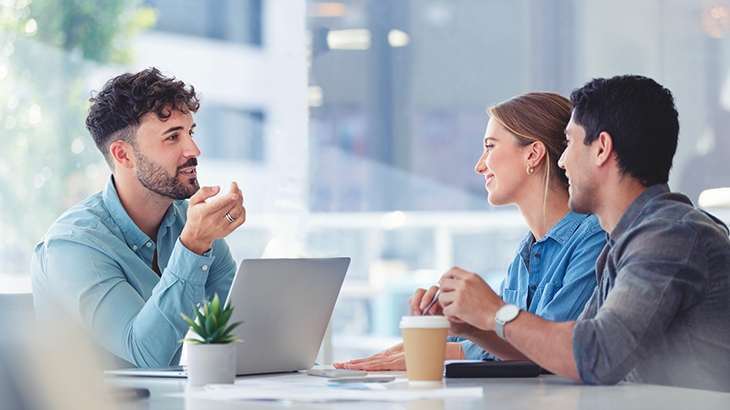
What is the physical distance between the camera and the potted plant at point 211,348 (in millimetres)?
1161

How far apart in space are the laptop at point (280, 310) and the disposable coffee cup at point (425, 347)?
10.4 inches

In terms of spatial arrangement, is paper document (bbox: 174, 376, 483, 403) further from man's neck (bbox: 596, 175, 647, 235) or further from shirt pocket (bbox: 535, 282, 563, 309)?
shirt pocket (bbox: 535, 282, 563, 309)

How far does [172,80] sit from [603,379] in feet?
4.58

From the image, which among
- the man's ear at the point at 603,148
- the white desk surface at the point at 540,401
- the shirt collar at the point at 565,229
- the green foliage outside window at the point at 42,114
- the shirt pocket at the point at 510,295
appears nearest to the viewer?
the white desk surface at the point at 540,401

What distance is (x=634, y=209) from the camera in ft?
4.28

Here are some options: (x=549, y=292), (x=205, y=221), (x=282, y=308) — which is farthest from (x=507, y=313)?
(x=205, y=221)

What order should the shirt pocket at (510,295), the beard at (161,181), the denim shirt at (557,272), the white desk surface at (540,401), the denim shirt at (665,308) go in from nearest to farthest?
the white desk surface at (540,401) < the denim shirt at (665,308) < the denim shirt at (557,272) < the shirt pocket at (510,295) < the beard at (161,181)

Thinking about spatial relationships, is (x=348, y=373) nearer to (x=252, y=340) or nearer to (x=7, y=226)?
(x=252, y=340)

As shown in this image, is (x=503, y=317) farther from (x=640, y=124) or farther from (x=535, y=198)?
(x=535, y=198)

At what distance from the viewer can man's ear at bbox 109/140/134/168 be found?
6.73ft

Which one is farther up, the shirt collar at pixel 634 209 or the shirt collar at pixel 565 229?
the shirt collar at pixel 634 209

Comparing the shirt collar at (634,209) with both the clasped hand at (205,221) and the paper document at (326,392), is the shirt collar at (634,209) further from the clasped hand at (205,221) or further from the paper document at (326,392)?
the clasped hand at (205,221)

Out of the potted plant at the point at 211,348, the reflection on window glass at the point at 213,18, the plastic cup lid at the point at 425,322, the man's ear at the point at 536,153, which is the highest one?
the reflection on window glass at the point at 213,18

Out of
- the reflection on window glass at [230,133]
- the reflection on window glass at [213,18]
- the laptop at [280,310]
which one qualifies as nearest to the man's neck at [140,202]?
the laptop at [280,310]
